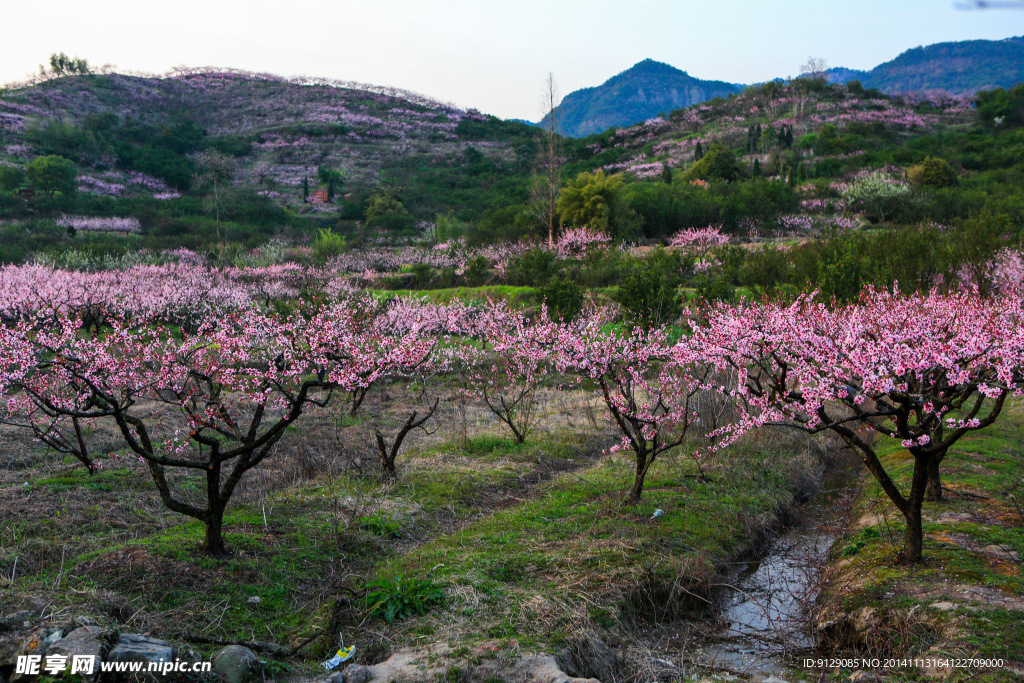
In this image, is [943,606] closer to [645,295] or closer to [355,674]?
[355,674]

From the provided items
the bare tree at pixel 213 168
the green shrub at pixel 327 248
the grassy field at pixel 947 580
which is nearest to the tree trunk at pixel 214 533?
the grassy field at pixel 947 580

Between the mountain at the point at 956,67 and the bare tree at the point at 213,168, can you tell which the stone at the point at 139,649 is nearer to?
the bare tree at the point at 213,168

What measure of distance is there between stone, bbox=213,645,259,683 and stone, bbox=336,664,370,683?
2.15 ft

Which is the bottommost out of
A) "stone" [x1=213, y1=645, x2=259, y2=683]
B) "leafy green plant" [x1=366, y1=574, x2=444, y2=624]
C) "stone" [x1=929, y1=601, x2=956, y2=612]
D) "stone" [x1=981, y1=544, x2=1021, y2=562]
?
"stone" [x1=981, y1=544, x2=1021, y2=562]

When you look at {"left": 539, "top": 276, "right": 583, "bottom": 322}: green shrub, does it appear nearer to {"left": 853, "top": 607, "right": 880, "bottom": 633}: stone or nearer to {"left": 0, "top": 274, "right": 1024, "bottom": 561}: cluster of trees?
{"left": 0, "top": 274, "right": 1024, "bottom": 561}: cluster of trees

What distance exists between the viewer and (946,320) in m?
8.26

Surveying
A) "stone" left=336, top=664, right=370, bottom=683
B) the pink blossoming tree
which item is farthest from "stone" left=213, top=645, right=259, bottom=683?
the pink blossoming tree

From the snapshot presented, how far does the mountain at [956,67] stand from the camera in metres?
159

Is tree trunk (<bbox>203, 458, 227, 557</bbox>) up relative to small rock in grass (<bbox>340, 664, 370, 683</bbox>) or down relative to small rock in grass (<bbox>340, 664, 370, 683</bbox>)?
up

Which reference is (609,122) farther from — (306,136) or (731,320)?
(731,320)

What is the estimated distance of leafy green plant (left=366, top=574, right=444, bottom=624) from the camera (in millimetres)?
5617

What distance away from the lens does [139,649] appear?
4.09 m

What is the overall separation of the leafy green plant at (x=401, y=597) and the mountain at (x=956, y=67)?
193 m

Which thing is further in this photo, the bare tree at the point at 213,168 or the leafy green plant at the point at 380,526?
the bare tree at the point at 213,168
